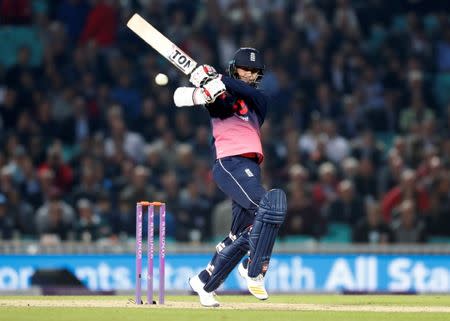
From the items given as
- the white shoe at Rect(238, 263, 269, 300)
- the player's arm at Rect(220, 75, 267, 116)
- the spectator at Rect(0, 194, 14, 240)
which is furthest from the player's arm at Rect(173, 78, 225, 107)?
the spectator at Rect(0, 194, 14, 240)

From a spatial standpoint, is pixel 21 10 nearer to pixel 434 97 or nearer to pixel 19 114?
pixel 19 114

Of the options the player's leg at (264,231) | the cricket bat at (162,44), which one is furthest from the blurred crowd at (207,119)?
the player's leg at (264,231)

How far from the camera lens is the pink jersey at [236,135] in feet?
32.0

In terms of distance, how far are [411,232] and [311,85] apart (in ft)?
9.88

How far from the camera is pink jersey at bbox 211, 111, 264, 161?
32.0 ft

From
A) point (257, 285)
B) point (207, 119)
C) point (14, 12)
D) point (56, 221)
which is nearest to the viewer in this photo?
point (257, 285)

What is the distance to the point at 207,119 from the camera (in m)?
17.1

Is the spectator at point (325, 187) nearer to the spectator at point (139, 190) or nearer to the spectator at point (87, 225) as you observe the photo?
the spectator at point (139, 190)

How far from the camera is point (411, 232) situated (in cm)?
1520

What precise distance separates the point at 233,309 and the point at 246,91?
4.88 feet

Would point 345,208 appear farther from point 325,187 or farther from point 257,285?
point 257,285

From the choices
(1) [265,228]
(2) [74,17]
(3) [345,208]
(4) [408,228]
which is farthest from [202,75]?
(2) [74,17]

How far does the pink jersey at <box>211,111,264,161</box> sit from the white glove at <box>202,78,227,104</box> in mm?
357

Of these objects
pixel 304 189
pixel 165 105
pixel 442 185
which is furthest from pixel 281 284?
pixel 165 105
